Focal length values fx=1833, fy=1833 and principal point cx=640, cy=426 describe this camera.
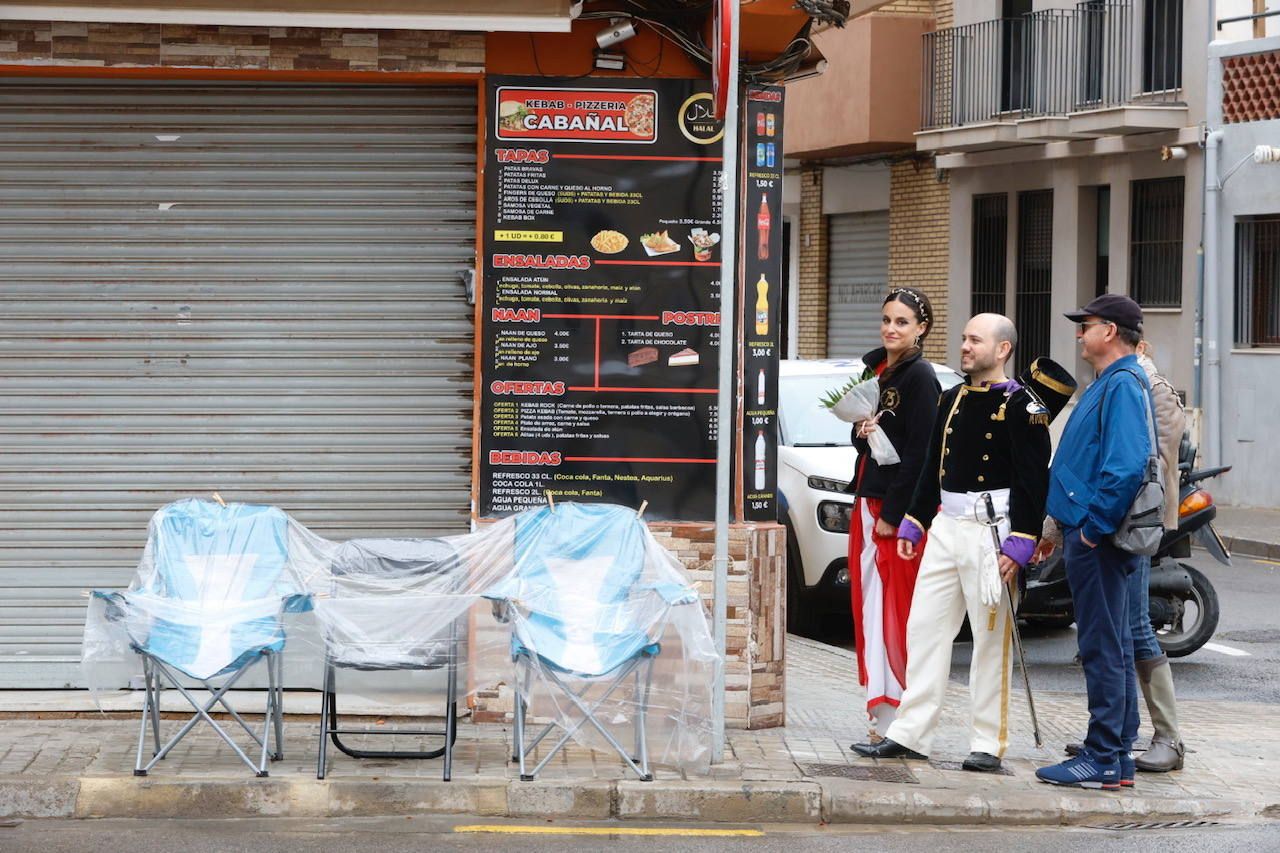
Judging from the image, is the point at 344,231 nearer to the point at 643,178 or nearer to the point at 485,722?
the point at 643,178

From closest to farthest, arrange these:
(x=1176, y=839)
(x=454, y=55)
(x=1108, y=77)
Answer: (x=1176, y=839) → (x=454, y=55) → (x=1108, y=77)

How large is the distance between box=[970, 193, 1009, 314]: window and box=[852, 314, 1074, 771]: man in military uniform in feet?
60.9

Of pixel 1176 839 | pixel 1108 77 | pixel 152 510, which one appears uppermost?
pixel 1108 77

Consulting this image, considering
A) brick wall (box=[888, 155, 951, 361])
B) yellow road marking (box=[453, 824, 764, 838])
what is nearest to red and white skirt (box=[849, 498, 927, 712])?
yellow road marking (box=[453, 824, 764, 838])

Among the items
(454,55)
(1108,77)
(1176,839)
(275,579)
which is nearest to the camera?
(1176,839)

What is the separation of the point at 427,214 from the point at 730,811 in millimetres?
3192

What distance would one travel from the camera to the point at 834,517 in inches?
450

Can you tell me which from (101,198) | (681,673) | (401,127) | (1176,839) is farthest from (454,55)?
(1176,839)

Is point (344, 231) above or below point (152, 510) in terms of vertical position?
above

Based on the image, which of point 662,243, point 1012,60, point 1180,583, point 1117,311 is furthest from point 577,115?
point 1012,60

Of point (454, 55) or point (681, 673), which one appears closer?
point (681, 673)

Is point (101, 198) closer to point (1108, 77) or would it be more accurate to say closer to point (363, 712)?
point (363, 712)

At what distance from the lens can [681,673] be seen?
7.38 m

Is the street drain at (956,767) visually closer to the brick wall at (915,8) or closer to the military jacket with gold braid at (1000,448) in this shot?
the military jacket with gold braid at (1000,448)
